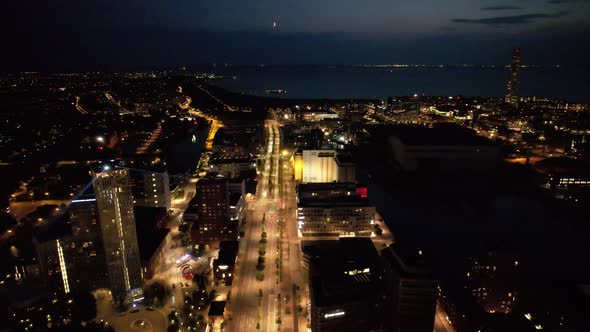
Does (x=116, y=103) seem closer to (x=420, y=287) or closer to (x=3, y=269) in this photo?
(x=3, y=269)

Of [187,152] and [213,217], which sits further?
[187,152]

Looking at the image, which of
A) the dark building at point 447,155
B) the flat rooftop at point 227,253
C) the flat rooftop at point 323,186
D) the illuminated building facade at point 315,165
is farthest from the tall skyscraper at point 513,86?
the flat rooftop at point 227,253

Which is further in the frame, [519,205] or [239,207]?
[519,205]

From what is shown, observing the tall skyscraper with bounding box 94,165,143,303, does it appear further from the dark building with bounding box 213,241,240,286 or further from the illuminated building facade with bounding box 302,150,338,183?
the illuminated building facade with bounding box 302,150,338,183

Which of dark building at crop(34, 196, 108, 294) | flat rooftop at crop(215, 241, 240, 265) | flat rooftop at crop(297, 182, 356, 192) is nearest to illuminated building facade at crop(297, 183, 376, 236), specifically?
flat rooftop at crop(297, 182, 356, 192)

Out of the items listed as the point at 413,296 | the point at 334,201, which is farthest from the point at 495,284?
the point at 334,201

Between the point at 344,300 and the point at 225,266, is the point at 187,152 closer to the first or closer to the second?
the point at 225,266

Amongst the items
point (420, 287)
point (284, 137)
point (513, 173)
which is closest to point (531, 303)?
point (420, 287)
